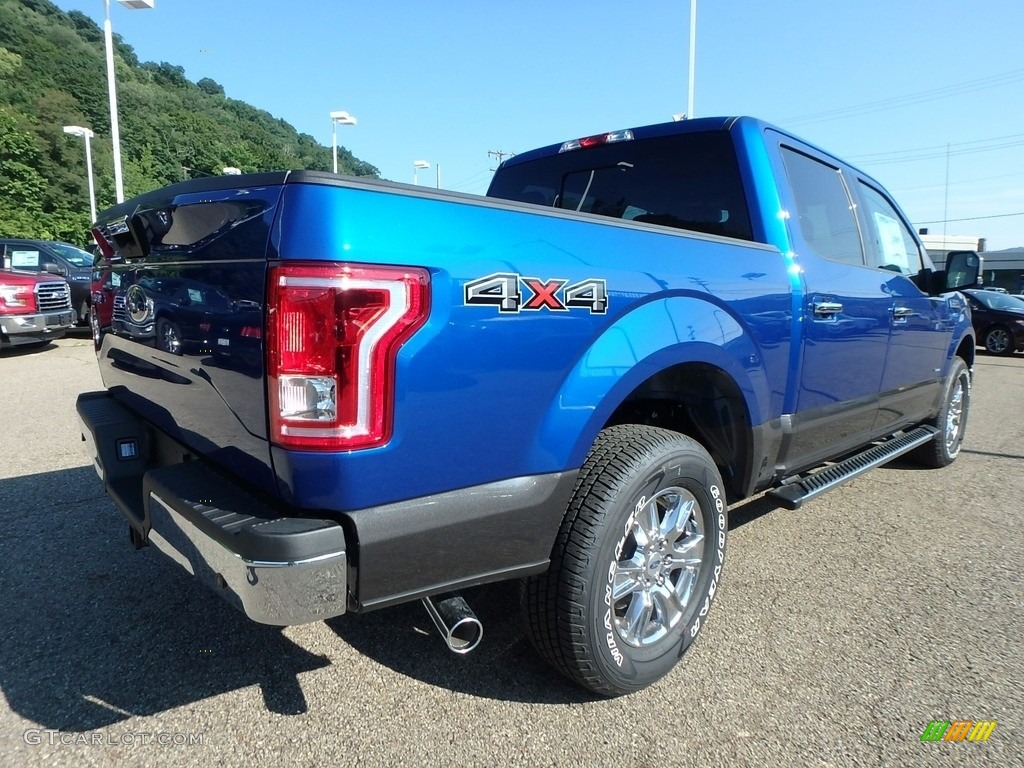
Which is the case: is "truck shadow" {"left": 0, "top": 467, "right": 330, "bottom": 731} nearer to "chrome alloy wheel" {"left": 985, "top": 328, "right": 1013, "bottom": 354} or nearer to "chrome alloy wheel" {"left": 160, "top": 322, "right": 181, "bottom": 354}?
"chrome alloy wheel" {"left": 160, "top": 322, "right": 181, "bottom": 354}

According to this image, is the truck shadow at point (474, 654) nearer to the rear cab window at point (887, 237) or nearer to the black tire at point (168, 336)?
the black tire at point (168, 336)

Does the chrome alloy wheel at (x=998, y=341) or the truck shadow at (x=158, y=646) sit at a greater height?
the chrome alloy wheel at (x=998, y=341)

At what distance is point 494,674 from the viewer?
93.0 inches

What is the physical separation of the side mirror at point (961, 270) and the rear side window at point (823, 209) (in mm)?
1155

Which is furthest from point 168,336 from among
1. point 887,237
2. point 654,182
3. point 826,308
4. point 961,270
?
point 961,270

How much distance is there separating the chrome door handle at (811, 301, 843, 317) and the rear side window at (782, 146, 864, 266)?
255 millimetres

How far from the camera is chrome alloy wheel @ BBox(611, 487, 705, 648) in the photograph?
226 cm

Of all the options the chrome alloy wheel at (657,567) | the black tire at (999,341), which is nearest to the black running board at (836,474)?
the chrome alloy wheel at (657,567)

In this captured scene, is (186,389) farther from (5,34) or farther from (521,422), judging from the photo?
(5,34)

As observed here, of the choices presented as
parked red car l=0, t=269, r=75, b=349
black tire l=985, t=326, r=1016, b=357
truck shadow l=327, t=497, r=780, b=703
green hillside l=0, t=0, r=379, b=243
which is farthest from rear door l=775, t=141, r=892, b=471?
green hillside l=0, t=0, r=379, b=243

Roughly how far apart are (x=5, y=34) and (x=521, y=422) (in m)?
81.6

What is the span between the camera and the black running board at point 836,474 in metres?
2.96

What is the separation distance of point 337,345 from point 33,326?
1021 centimetres

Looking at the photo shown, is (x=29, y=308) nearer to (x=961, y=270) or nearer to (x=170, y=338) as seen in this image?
(x=170, y=338)
